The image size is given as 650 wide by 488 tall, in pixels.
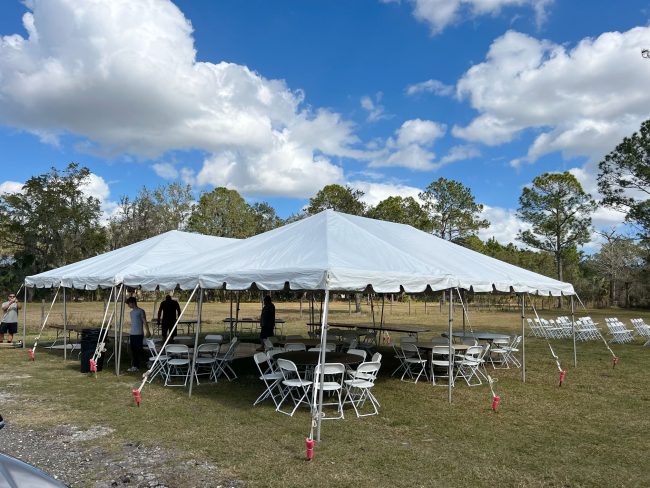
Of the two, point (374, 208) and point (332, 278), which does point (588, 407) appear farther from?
point (374, 208)

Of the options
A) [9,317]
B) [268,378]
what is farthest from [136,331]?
[9,317]

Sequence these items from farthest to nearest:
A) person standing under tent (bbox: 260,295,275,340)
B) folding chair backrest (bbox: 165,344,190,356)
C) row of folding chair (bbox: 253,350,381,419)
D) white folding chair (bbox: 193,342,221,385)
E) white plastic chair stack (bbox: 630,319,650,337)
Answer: white plastic chair stack (bbox: 630,319,650,337)
person standing under tent (bbox: 260,295,275,340)
white folding chair (bbox: 193,342,221,385)
folding chair backrest (bbox: 165,344,190,356)
row of folding chair (bbox: 253,350,381,419)

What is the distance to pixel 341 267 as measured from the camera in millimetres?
6977

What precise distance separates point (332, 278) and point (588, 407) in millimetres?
4594

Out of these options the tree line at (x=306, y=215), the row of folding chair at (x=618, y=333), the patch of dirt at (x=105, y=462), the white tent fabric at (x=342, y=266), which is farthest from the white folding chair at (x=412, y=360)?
the tree line at (x=306, y=215)

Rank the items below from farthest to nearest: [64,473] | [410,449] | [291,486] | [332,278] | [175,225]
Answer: [175,225] < [332,278] < [410,449] < [64,473] < [291,486]

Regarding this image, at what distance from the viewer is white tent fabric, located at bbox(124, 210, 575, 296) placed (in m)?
7.18

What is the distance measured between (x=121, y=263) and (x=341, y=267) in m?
7.22

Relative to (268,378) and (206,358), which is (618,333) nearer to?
(206,358)

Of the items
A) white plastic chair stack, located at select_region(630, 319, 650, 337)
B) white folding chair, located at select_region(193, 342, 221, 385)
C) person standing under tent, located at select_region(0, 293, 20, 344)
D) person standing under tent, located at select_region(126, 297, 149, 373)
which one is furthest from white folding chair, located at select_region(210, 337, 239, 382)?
white plastic chair stack, located at select_region(630, 319, 650, 337)

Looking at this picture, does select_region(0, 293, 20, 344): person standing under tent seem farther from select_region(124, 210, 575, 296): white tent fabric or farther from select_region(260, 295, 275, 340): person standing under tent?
select_region(260, 295, 275, 340): person standing under tent

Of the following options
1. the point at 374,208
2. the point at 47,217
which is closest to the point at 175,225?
the point at 47,217

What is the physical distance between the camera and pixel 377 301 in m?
45.4

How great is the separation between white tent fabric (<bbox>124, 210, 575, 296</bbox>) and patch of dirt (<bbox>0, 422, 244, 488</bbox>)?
Result: 2.70 m
